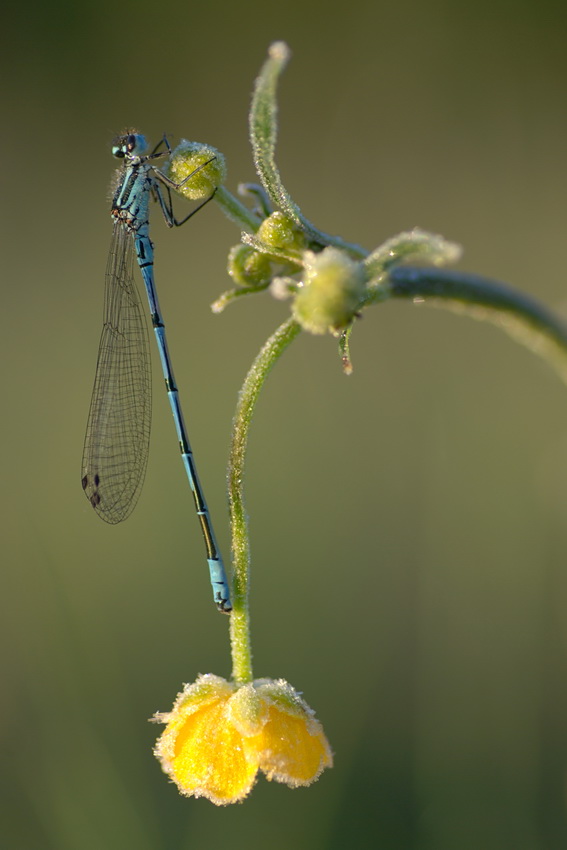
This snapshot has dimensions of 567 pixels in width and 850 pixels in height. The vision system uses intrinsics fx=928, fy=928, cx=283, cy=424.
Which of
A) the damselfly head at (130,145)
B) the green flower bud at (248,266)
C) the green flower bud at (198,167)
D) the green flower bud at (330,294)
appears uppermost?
the damselfly head at (130,145)

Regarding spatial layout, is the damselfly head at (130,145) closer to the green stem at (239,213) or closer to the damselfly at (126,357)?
the damselfly at (126,357)

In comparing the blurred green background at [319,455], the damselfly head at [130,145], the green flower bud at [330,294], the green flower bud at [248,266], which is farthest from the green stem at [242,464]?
the blurred green background at [319,455]

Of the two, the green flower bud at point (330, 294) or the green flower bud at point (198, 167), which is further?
the green flower bud at point (198, 167)

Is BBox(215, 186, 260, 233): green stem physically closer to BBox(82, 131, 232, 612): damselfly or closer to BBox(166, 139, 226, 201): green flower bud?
BBox(166, 139, 226, 201): green flower bud

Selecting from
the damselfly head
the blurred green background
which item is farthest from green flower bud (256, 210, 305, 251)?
the blurred green background

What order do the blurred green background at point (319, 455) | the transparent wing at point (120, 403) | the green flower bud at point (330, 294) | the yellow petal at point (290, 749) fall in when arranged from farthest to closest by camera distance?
1. the blurred green background at point (319, 455)
2. the transparent wing at point (120, 403)
3. the yellow petal at point (290, 749)
4. the green flower bud at point (330, 294)

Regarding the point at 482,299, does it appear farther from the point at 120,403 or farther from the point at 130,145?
the point at 130,145

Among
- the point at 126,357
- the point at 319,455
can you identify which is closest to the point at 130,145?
the point at 126,357
